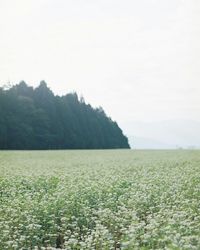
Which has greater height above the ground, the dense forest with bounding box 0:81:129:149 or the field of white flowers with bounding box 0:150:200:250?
the dense forest with bounding box 0:81:129:149

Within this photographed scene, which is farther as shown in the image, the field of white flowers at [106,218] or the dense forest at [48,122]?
the dense forest at [48,122]

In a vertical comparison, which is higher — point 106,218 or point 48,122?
point 48,122

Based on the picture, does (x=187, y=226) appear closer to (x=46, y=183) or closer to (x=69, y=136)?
(x=46, y=183)

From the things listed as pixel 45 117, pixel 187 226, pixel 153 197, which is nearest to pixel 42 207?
pixel 153 197

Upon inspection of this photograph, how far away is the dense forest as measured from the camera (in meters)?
73.4

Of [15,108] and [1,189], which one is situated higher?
[15,108]

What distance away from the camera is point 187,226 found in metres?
9.07

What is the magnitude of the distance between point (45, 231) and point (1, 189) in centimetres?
806

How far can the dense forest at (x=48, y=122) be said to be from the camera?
73375 mm

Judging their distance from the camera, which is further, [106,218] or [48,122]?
[48,122]

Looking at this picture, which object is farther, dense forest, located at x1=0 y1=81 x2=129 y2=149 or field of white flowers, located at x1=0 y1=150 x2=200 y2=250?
dense forest, located at x1=0 y1=81 x2=129 y2=149

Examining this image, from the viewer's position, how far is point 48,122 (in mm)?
80000

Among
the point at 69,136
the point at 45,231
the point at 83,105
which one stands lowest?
the point at 45,231

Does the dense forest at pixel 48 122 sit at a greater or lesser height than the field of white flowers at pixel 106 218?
greater
